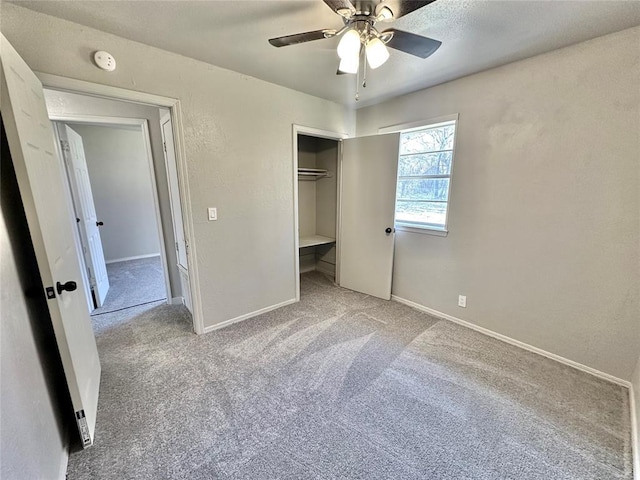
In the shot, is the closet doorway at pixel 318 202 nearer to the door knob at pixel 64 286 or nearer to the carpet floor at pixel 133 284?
the carpet floor at pixel 133 284

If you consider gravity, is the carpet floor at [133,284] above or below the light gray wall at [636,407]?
below

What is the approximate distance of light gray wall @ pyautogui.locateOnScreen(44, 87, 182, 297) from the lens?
260cm

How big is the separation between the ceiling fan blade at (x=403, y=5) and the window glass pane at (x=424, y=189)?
1.81 meters

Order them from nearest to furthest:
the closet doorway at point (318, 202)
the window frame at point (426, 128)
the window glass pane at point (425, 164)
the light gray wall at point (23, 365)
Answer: the light gray wall at point (23, 365)
the window frame at point (426, 128)
the window glass pane at point (425, 164)
the closet doorway at point (318, 202)

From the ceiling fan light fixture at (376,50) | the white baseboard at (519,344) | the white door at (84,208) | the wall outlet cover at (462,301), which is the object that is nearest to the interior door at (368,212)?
the white baseboard at (519,344)

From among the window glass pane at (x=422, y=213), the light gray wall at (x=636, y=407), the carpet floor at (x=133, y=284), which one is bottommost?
the carpet floor at (x=133, y=284)

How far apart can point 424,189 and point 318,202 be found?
180 cm

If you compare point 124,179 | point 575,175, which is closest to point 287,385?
point 575,175

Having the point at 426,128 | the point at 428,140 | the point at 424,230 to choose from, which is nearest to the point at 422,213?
the point at 424,230

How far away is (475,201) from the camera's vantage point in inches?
98.3

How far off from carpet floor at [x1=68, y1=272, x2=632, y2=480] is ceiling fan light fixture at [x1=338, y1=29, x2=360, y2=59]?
7.01ft

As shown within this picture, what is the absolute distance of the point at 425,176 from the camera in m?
2.90

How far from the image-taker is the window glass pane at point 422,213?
2.83 metres

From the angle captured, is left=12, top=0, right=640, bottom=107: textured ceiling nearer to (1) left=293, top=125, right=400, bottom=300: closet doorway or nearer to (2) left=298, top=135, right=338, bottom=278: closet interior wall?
(1) left=293, top=125, right=400, bottom=300: closet doorway
